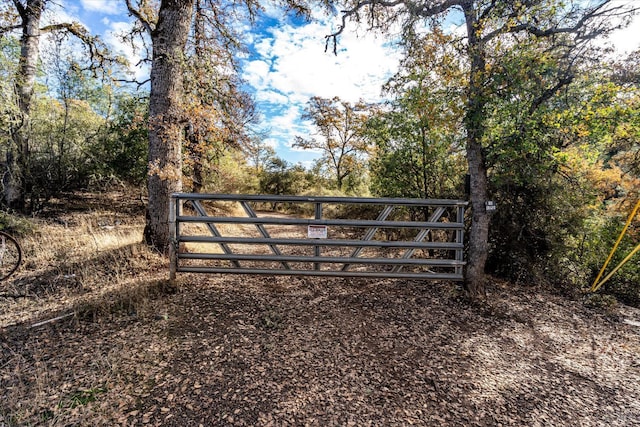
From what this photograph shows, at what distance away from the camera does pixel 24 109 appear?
20.1ft

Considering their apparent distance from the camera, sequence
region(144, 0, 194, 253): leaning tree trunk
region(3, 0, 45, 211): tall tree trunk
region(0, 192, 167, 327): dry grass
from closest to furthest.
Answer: region(0, 192, 167, 327): dry grass
region(144, 0, 194, 253): leaning tree trunk
region(3, 0, 45, 211): tall tree trunk

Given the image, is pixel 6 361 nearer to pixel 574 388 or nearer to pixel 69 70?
pixel 574 388

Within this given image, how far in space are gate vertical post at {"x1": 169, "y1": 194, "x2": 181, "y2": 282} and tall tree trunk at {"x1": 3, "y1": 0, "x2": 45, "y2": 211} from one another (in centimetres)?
530

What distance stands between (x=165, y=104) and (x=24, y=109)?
184 inches

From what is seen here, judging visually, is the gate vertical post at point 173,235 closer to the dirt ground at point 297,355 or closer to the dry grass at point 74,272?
the dirt ground at point 297,355

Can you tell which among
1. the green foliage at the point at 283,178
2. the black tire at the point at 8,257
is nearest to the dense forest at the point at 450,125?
the black tire at the point at 8,257

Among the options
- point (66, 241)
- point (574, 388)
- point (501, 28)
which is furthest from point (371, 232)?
point (66, 241)

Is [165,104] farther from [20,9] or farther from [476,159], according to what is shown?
[20,9]

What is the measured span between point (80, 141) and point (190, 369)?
8080 millimetres

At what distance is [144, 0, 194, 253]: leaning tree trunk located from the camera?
4.41m

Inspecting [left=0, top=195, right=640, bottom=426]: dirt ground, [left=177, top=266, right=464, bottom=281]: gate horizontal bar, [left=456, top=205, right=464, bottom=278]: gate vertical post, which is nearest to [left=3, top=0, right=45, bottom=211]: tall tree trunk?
[left=0, top=195, right=640, bottom=426]: dirt ground

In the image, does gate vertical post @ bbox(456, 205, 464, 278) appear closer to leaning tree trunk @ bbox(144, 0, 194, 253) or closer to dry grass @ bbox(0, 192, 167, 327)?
dry grass @ bbox(0, 192, 167, 327)

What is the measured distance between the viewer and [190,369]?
93.3 inches

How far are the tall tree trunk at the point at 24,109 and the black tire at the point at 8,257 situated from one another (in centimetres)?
299
